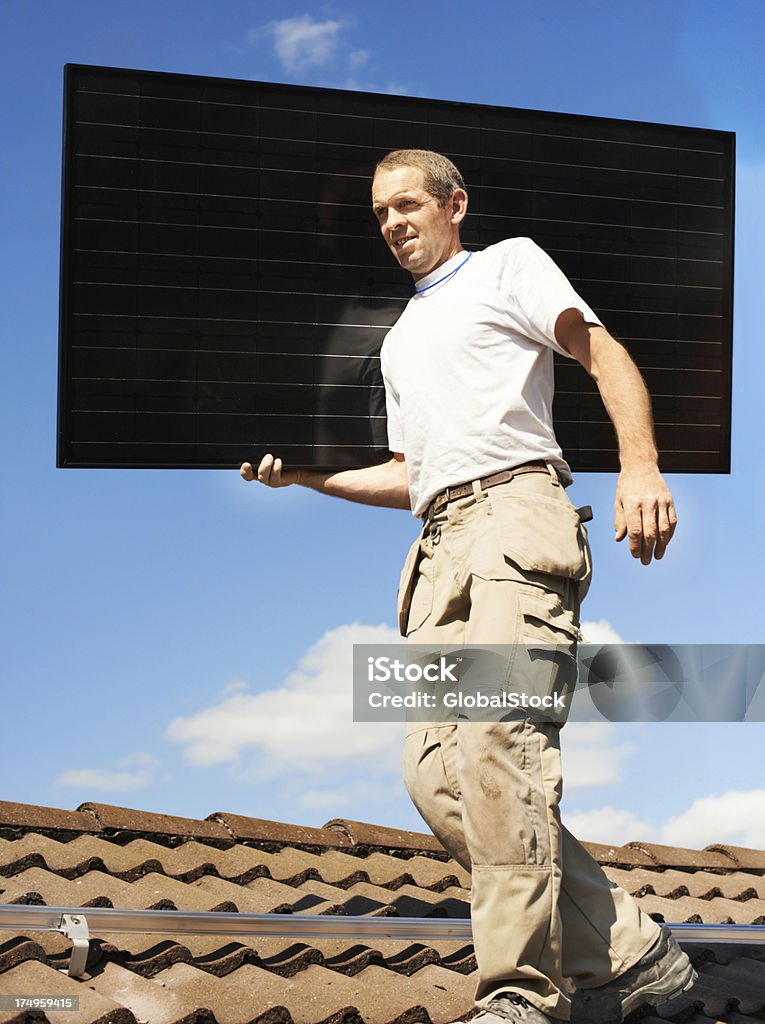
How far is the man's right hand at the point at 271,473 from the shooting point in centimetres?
454

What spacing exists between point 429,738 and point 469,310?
1277mm

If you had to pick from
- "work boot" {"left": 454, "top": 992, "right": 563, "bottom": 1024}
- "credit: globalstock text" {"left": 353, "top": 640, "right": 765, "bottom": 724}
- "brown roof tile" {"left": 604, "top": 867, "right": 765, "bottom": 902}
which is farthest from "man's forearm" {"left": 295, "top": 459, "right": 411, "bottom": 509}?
"brown roof tile" {"left": 604, "top": 867, "right": 765, "bottom": 902}

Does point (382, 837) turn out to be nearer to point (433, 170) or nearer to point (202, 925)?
point (202, 925)

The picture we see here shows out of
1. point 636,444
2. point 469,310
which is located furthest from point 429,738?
point 469,310

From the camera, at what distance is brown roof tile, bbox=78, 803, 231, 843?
6.38m

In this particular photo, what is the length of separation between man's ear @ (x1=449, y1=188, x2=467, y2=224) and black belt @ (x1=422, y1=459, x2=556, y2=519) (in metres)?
0.92

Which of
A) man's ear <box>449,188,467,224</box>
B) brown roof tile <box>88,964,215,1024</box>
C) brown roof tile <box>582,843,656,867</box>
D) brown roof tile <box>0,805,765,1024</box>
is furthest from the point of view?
brown roof tile <box>582,843,656,867</box>

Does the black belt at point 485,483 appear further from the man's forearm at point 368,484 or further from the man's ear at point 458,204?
the man's ear at point 458,204

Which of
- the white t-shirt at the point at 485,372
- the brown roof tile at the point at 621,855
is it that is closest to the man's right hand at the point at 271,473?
the white t-shirt at the point at 485,372

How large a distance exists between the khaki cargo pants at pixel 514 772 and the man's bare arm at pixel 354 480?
52cm

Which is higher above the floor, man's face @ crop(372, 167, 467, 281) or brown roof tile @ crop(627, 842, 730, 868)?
man's face @ crop(372, 167, 467, 281)

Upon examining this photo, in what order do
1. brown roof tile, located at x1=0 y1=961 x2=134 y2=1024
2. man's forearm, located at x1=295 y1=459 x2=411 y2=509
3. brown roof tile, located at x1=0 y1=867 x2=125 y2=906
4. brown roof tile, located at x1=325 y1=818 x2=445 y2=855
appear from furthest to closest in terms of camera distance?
1. brown roof tile, located at x1=325 y1=818 x2=445 y2=855
2. brown roof tile, located at x1=0 y1=867 x2=125 y2=906
3. man's forearm, located at x1=295 y1=459 x2=411 y2=509
4. brown roof tile, located at x1=0 y1=961 x2=134 y2=1024

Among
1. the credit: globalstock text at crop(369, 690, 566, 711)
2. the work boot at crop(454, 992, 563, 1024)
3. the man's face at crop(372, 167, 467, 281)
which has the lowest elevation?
the work boot at crop(454, 992, 563, 1024)

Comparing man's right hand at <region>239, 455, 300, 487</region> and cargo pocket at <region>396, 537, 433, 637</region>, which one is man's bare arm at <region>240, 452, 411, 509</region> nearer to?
man's right hand at <region>239, 455, 300, 487</region>
